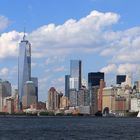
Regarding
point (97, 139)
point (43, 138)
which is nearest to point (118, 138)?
point (97, 139)

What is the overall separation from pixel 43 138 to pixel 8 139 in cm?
836

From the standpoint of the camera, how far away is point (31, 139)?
124688mm

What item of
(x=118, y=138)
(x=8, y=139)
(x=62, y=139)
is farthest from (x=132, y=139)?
(x=8, y=139)

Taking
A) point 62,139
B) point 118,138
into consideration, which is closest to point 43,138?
point 62,139

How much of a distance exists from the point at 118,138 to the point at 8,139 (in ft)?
74.1

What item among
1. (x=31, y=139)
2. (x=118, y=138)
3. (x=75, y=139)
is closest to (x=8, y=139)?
(x=31, y=139)

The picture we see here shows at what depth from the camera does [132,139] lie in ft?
415

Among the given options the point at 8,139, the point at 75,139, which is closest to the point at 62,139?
the point at 75,139

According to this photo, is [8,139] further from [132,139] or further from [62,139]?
[132,139]

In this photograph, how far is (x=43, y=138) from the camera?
12962cm

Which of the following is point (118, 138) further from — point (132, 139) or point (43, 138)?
point (43, 138)

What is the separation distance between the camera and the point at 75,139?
12769 centimetres

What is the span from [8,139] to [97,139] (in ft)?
59.1

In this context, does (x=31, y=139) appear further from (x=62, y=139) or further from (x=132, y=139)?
(x=132, y=139)
